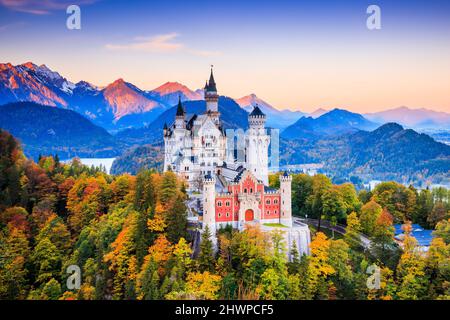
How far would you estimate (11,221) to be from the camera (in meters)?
35.2

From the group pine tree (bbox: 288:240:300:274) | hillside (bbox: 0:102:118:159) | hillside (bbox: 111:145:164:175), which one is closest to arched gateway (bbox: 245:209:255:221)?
pine tree (bbox: 288:240:300:274)

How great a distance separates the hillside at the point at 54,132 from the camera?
83.4 m

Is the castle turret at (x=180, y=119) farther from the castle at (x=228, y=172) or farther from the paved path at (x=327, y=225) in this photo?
the paved path at (x=327, y=225)

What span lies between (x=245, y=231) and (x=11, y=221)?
19.7 metres

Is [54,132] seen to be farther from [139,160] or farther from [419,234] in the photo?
[419,234]

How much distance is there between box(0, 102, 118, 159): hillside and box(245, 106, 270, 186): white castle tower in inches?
1876

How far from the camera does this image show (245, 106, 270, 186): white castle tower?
3788 centimetres

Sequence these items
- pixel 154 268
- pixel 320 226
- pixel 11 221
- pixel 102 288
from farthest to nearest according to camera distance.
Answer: pixel 320 226, pixel 11 221, pixel 102 288, pixel 154 268

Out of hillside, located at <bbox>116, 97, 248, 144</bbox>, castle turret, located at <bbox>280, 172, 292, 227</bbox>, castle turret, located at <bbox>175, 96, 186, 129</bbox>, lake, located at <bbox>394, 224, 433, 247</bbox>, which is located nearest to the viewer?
castle turret, located at <bbox>280, 172, 292, 227</bbox>

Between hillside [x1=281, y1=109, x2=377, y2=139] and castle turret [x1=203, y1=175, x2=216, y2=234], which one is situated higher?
hillside [x1=281, y1=109, x2=377, y2=139]

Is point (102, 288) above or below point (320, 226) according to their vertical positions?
below

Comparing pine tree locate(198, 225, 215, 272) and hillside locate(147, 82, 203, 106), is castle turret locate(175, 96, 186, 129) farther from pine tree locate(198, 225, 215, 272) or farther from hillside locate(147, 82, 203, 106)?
hillside locate(147, 82, 203, 106)

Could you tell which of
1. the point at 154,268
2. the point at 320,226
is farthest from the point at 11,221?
the point at 320,226

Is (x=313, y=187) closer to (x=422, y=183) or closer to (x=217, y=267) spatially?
(x=217, y=267)
